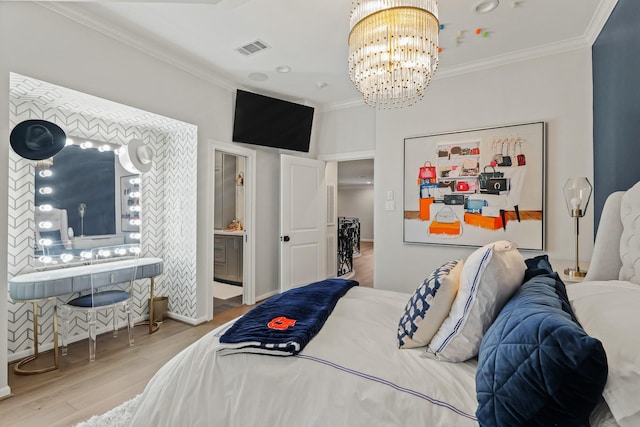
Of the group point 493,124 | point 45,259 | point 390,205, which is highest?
point 493,124

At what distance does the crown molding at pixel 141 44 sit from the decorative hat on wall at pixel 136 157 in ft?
2.88

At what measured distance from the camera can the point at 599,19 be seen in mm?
2451

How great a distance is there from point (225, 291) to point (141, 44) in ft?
11.5

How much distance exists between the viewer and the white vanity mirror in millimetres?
2879

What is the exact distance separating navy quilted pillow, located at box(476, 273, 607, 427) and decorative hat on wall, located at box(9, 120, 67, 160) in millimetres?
3307

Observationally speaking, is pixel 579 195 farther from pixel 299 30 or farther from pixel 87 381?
pixel 87 381

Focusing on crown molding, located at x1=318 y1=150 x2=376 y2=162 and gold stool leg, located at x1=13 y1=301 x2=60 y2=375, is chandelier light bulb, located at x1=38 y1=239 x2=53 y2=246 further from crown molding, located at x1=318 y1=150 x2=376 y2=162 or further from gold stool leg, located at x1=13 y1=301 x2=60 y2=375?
crown molding, located at x1=318 y1=150 x2=376 y2=162

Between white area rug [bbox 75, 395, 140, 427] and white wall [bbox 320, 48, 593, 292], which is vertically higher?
white wall [bbox 320, 48, 593, 292]

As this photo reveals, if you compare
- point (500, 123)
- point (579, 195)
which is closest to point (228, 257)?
point (500, 123)

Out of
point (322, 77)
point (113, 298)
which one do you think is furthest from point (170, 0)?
point (113, 298)

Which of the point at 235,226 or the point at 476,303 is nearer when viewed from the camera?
the point at 476,303

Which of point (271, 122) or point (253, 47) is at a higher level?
point (253, 47)

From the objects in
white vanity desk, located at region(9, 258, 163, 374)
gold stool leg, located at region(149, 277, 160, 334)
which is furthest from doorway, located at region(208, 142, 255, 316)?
white vanity desk, located at region(9, 258, 163, 374)

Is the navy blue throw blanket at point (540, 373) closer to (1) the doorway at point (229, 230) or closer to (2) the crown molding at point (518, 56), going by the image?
(2) the crown molding at point (518, 56)
